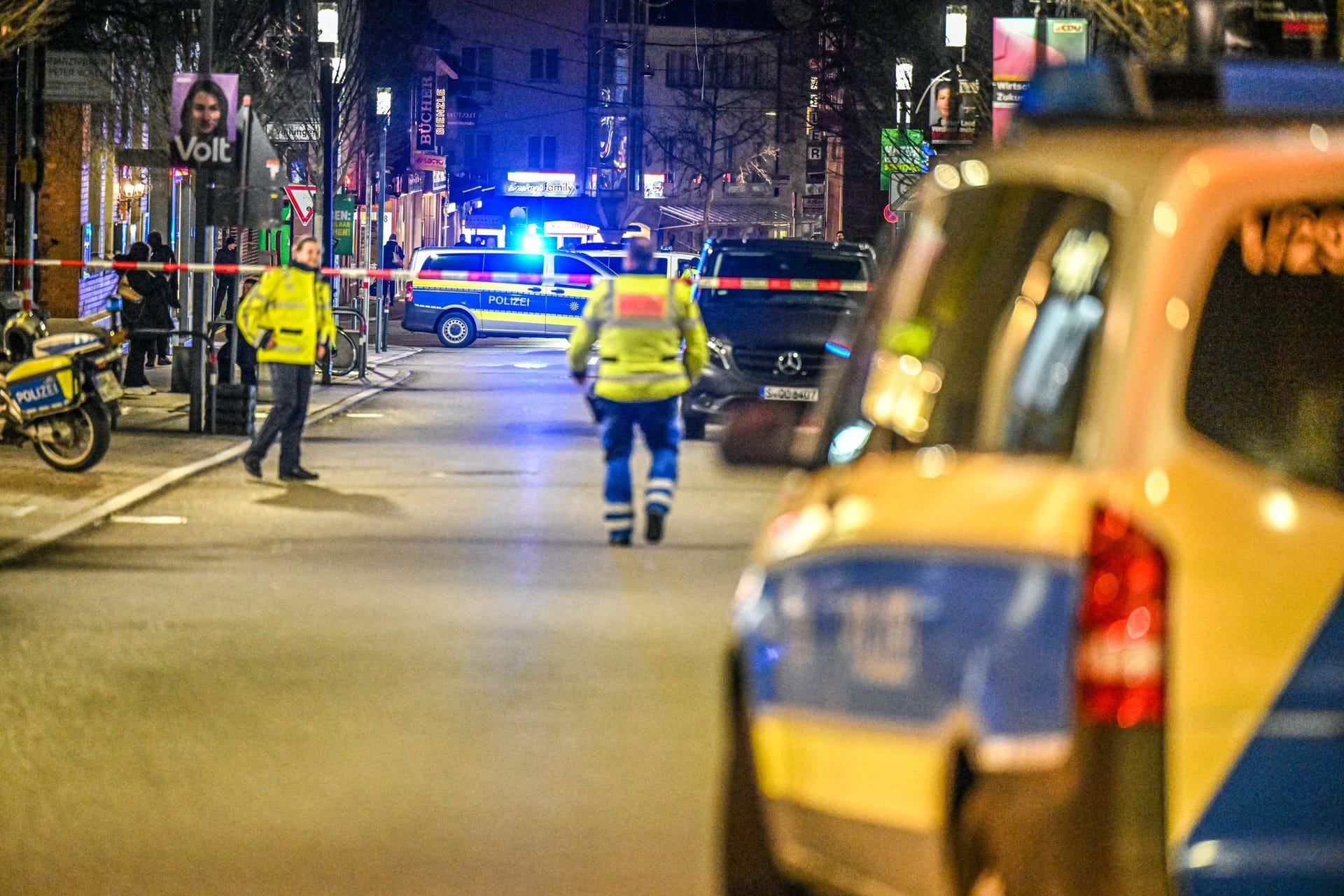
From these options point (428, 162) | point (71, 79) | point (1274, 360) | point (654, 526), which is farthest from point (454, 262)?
point (1274, 360)

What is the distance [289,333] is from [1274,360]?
12304 millimetres

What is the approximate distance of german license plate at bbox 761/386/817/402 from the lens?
19578 mm

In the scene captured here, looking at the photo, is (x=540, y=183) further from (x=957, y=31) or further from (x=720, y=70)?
(x=957, y=31)

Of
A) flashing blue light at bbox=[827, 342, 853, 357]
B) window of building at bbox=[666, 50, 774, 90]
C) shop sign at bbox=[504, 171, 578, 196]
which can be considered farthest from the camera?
window of building at bbox=[666, 50, 774, 90]

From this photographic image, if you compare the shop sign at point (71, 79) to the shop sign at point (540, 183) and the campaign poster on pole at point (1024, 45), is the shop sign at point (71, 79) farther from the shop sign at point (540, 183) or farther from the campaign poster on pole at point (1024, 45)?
the shop sign at point (540, 183)

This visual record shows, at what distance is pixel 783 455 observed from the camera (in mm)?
5469

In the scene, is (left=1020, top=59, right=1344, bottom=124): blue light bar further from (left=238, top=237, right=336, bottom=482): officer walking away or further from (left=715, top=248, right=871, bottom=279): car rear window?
(left=715, top=248, right=871, bottom=279): car rear window

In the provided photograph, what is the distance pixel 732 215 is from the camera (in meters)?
98.8

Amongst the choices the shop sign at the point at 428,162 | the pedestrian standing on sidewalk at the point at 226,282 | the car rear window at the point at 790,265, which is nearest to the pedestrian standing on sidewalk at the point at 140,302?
the pedestrian standing on sidewalk at the point at 226,282

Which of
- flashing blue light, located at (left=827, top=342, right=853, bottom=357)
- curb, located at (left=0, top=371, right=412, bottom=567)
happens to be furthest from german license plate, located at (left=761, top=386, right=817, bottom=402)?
curb, located at (left=0, top=371, right=412, bottom=567)

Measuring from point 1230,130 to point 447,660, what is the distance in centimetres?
570

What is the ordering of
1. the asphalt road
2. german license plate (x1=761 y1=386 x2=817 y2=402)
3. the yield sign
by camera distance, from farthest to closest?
the yield sign < german license plate (x1=761 y1=386 x2=817 y2=402) < the asphalt road

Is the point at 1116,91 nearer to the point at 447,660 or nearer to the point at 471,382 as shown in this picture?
the point at 447,660

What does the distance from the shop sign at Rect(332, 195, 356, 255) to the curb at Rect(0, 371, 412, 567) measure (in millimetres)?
15161
